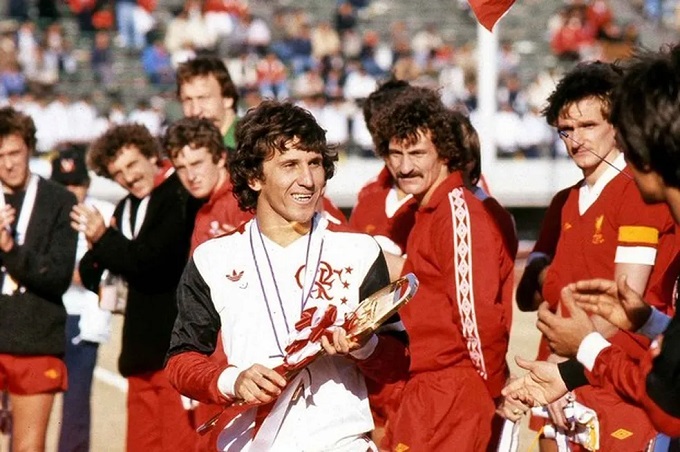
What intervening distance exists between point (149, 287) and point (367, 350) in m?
2.82

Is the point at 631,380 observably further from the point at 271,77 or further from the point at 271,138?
the point at 271,77

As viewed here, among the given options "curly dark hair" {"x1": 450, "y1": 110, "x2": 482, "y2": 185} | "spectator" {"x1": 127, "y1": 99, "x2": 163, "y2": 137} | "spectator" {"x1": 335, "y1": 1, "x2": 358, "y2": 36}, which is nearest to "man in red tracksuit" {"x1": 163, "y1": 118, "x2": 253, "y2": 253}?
"curly dark hair" {"x1": 450, "y1": 110, "x2": 482, "y2": 185}

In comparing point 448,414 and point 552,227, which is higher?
point 552,227

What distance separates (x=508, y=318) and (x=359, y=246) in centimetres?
135

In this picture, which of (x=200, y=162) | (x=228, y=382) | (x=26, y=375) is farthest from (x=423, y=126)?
(x=26, y=375)

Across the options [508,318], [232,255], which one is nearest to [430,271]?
[508,318]

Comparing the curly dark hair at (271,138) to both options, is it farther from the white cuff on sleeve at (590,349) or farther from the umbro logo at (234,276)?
the white cuff on sleeve at (590,349)

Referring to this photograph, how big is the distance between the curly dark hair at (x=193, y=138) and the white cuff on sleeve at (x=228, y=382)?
2.59 meters

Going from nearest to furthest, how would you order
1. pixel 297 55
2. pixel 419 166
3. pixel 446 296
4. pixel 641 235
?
pixel 641 235 → pixel 446 296 → pixel 419 166 → pixel 297 55

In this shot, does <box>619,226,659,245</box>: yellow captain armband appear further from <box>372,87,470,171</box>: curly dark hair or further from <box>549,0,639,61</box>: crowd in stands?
<box>549,0,639,61</box>: crowd in stands

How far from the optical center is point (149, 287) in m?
7.21

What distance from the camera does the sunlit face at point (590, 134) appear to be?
570cm

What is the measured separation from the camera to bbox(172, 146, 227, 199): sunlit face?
22.9 feet

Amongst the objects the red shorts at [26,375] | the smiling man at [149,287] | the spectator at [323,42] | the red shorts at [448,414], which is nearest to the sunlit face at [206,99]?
the smiling man at [149,287]
